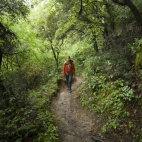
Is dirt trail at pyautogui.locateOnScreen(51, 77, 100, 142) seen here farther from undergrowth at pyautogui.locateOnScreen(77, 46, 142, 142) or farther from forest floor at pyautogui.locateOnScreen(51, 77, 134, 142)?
undergrowth at pyautogui.locateOnScreen(77, 46, 142, 142)

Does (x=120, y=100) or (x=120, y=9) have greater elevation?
(x=120, y=9)

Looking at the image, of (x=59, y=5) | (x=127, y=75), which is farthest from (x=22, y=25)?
(x=127, y=75)

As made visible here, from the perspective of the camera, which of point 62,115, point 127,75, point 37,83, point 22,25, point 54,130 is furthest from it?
point 22,25

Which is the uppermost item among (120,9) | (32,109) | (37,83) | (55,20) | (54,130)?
(55,20)

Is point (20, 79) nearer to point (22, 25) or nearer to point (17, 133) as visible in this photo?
point (17, 133)

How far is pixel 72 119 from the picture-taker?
6.85m

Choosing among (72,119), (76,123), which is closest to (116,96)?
(76,123)

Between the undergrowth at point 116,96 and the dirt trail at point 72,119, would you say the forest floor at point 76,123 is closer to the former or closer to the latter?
the dirt trail at point 72,119

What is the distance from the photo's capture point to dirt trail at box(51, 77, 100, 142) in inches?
223

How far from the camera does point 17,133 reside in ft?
16.8

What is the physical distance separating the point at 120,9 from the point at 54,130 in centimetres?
679

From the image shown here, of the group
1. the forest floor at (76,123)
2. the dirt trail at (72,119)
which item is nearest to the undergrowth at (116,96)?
the forest floor at (76,123)

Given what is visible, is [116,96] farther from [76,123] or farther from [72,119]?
[72,119]

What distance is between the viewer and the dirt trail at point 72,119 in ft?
18.6
